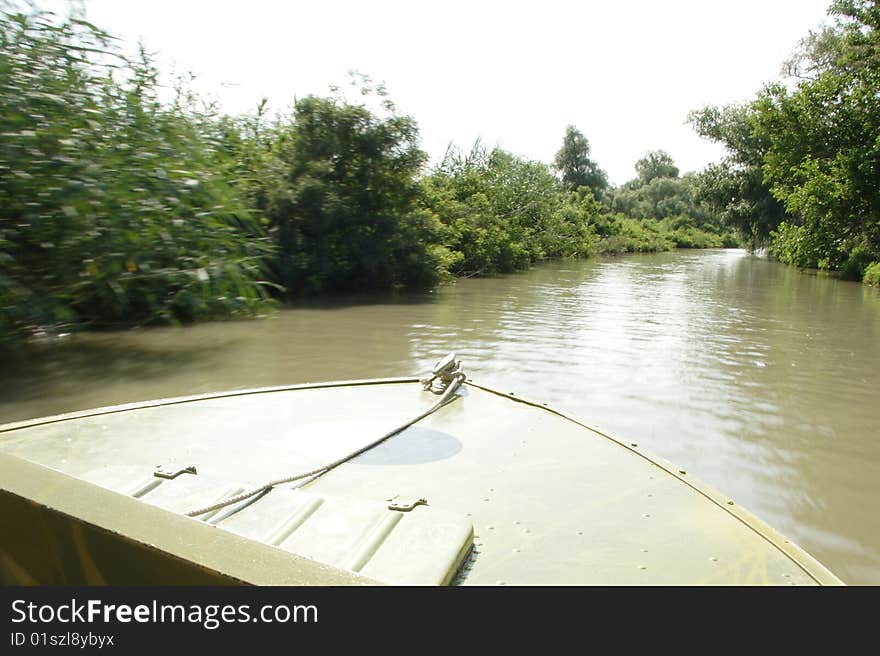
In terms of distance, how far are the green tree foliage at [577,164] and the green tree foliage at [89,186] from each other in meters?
53.8

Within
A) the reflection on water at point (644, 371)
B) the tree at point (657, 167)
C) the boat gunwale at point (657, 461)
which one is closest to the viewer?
the boat gunwale at point (657, 461)

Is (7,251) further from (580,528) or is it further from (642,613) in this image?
(642,613)

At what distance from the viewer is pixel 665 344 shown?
10.1 m

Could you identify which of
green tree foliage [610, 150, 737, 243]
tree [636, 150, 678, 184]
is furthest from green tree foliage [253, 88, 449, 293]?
tree [636, 150, 678, 184]

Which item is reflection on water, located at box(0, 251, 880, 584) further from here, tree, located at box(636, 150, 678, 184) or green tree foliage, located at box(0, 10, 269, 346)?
tree, located at box(636, 150, 678, 184)

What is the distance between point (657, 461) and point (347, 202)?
1438 cm

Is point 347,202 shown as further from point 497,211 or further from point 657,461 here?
point 657,461

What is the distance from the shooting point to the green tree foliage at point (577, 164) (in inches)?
2341

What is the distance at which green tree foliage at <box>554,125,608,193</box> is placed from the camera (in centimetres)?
5947

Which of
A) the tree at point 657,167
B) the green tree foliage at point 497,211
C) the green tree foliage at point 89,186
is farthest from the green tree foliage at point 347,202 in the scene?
the tree at point 657,167

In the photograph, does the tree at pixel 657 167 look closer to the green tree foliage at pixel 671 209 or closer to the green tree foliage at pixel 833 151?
the green tree foliage at pixel 671 209

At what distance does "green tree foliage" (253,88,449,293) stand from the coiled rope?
38.9 feet

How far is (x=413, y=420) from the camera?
3.58 meters

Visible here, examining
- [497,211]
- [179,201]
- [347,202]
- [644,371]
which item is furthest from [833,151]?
[179,201]
